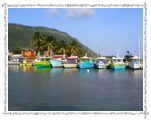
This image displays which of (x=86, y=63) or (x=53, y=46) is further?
(x=53, y=46)

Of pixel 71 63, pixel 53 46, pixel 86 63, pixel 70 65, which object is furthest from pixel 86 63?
pixel 53 46

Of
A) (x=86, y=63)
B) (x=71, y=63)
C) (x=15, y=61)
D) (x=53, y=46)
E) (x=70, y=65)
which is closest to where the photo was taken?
(x=86, y=63)

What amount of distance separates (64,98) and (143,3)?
10.9 m

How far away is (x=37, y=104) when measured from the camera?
13.1 metres

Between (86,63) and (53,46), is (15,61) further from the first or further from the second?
(86,63)

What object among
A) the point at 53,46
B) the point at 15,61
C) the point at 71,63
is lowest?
the point at 71,63

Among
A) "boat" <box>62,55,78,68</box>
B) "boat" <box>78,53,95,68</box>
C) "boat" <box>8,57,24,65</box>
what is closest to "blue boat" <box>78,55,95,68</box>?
"boat" <box>78,53,95,68</box>

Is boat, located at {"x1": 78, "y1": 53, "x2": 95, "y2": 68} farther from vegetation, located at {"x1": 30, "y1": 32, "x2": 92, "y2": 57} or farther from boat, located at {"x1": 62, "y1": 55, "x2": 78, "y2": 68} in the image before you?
vegetation, located at {"x1": 30, "y1": 32, "x2": 92, "y2": 57}

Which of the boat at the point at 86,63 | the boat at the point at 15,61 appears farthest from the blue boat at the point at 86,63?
the boat at the point at 15,61

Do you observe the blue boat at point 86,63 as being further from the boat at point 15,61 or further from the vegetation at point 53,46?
the boat at point 15,61

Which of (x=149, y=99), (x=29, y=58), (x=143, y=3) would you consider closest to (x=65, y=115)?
(x=149, y=99)

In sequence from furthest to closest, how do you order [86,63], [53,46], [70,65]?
1. [53,46]
2. [70,65]
3. [86,63]

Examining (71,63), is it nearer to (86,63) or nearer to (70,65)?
(70,65)

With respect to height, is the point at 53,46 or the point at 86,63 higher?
the point at 53,46
